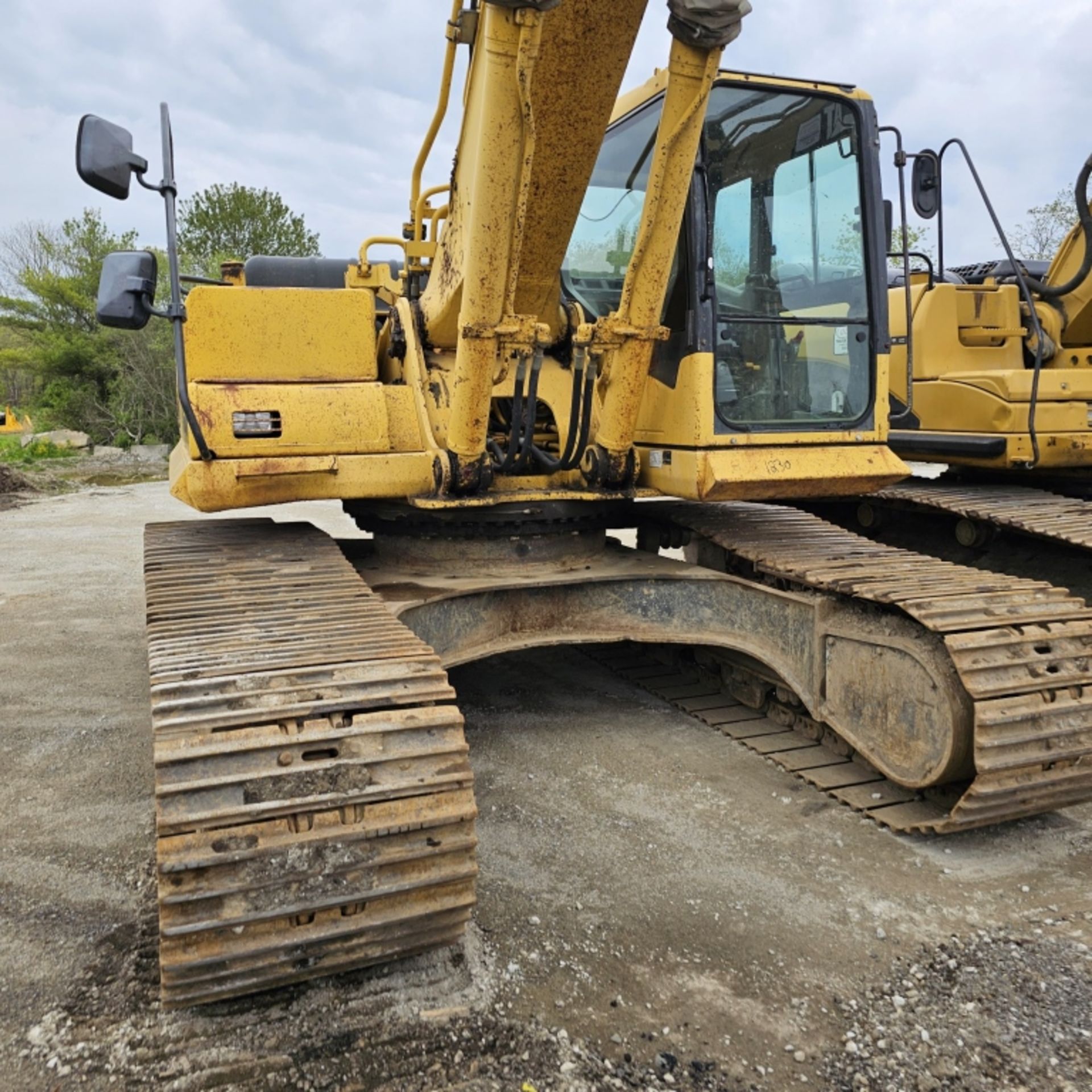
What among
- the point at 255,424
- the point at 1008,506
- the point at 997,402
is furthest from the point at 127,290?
the point at 997,402

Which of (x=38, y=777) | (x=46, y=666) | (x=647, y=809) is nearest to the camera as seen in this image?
(x=647, y=809)

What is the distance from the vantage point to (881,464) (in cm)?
393

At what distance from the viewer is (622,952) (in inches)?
98.4

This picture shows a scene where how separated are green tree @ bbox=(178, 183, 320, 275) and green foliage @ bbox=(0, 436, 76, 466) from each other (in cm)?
767

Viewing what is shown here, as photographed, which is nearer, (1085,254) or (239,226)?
(1085,254)

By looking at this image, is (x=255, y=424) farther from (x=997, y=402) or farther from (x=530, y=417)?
(x=997, y=402)

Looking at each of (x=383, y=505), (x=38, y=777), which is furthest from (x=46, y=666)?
(x=383, y=505)

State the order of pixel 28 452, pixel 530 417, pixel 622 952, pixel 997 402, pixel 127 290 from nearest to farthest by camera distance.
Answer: pixel 622 952, pixel 127 290, pixel 530 417, pixel 997 402, pixel 28 452

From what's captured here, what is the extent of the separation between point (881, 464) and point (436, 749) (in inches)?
97.0

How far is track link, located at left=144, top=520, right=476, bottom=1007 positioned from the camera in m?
1.97

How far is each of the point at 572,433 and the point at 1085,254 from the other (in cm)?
359

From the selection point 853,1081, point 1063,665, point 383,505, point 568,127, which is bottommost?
point 853,1081

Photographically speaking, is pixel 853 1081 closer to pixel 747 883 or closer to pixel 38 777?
pixel 747 883

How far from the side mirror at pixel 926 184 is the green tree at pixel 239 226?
80.4 ft
